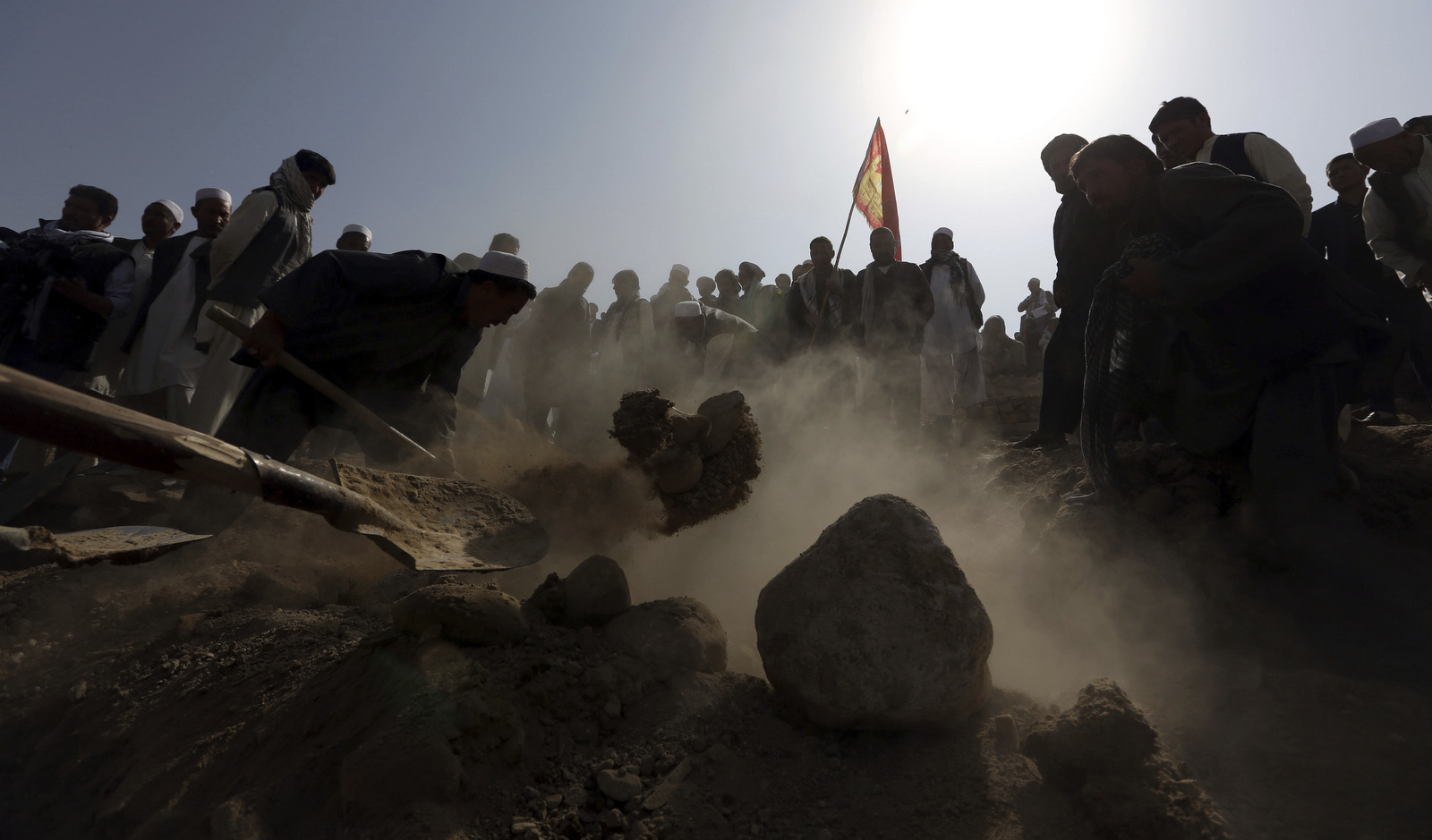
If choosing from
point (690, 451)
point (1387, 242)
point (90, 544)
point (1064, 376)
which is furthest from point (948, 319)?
point (90, 544)

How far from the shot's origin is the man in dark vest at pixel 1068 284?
4047 millimetres

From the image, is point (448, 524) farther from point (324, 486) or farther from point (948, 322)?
point (948, 322)

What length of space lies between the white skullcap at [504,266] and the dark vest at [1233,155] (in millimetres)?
3593

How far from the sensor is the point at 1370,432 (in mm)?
3658

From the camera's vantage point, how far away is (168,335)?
4.77 metres

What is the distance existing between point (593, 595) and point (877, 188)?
7.35 meters

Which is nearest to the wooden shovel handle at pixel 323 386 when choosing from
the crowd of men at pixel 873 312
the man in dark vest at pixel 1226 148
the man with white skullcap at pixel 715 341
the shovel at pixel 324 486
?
the crowd of men at pixel 873 312

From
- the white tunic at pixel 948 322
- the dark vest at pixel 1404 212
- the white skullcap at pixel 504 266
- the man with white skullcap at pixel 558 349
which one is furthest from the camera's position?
the man with white skullcap at pixel 558 349

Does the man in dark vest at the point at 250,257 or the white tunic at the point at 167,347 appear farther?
the white tunic at the point at 167,347

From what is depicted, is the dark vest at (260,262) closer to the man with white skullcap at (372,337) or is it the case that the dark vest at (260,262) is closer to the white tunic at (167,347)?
the white tunic at (167,347)

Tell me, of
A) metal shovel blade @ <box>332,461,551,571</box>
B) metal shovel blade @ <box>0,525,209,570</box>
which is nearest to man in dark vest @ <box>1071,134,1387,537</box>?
metal shovel blade @ <box>332,461,551,571</box>

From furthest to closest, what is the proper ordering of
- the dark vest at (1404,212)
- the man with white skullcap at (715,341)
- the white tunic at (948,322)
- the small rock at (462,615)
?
the white tunic at (948,322)
the man with white skullcap at (715,341)
the dark vest at (1404,212)
the small rock at (462,615)

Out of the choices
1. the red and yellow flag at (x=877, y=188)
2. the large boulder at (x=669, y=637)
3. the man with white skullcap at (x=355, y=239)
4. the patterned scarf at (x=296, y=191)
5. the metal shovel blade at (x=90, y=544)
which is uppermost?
the red and yellow flag at (x=877, y=188)

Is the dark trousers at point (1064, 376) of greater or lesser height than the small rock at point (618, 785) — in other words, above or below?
above
